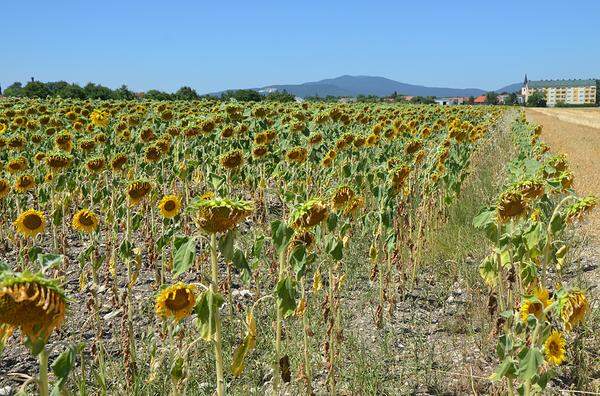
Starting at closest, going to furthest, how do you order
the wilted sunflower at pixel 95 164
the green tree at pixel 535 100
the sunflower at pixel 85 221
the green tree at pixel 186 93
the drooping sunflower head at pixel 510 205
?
the drooping sunflower head at pixel 510 205
the sunflower at pixel 85 221
the wilted sunflower at pixel 95 164
the green tree at pixel 186 93
the green tree at pixel 535 100

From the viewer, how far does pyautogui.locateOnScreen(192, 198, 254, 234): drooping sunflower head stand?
1.90 meters

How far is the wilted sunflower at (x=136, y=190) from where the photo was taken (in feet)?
13.3

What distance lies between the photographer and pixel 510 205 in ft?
9.43

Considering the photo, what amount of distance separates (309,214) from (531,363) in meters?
1.00

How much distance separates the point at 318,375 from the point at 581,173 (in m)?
9.88

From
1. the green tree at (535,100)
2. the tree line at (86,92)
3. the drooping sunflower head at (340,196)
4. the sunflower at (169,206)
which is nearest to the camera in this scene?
the drooping sunflower head at (340,196)

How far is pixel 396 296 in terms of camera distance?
4.71 metres

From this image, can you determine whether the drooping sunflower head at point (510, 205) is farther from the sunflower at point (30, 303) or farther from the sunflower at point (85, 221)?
the sunflower at point (85, 221)

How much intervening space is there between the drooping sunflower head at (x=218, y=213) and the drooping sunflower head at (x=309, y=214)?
516 mm

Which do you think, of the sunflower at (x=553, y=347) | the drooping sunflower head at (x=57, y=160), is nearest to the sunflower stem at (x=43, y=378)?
the sunflower at (x=553, y=347)

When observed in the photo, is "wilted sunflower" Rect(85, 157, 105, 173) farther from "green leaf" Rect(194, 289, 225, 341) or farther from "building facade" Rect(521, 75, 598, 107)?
"building facade" Rect(521, 75, 598, 107)

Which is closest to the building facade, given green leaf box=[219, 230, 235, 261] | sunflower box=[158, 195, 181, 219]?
sunflower box=[158, 195, 181, 219]

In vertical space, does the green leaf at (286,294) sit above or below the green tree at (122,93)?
below

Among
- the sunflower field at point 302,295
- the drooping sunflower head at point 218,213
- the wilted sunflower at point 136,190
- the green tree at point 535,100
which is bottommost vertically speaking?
the green tree at point 535,100
